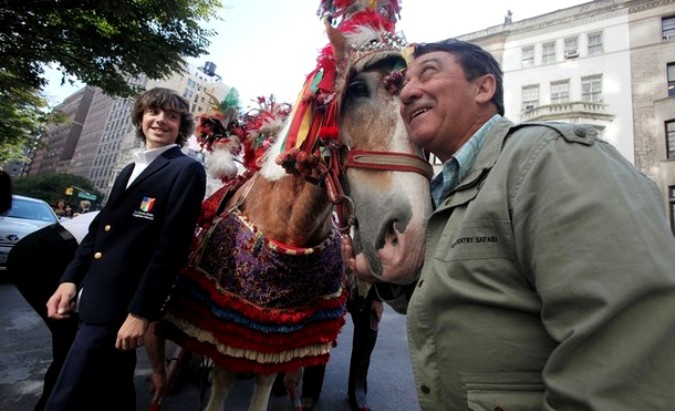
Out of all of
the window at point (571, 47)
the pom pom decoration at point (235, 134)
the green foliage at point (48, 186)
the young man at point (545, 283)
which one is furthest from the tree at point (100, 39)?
the green foliage at point (48, 186)

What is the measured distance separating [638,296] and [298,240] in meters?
1.64

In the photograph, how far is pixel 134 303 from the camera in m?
1.72

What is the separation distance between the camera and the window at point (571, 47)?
21812 millimetres

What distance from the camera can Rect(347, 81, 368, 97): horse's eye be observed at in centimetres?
172

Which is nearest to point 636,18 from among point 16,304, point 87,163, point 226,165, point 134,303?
point 226,165

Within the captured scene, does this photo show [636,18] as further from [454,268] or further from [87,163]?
[87,163]

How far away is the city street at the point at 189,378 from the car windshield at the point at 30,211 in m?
3.48

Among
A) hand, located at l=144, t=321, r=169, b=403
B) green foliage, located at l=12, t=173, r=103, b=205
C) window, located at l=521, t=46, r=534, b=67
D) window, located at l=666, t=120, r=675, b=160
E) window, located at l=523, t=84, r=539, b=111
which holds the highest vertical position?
window, located at l=521, t=46, r=534, b=67

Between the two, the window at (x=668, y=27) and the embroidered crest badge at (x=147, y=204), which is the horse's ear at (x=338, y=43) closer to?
the embroidered crest badge at (x=147, y=204)

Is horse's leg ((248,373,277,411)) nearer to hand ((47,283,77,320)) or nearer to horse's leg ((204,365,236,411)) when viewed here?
horse's leg ((204,365,236,411))

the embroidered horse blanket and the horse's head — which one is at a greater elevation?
the horse's head

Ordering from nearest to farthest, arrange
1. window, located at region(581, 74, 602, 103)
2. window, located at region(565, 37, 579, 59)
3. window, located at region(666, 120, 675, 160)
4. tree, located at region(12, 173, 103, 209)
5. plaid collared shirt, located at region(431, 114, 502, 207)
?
plaid collared shirt, located at region(431, 114, 502, 207) → window, located at region(666, 120, 675, 160) → window, located at region(581, 74, 602, 103) → window, located at region(565, 37, 579, 59) → tree, located at region(12, 173, 103, 209)

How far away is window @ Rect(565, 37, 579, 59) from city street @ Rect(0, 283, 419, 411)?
24644 millimetres

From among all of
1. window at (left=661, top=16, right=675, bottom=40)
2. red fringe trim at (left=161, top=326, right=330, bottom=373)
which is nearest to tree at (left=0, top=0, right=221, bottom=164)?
red fringe trim at (left=161, top=326, right=330, bottom=373)
